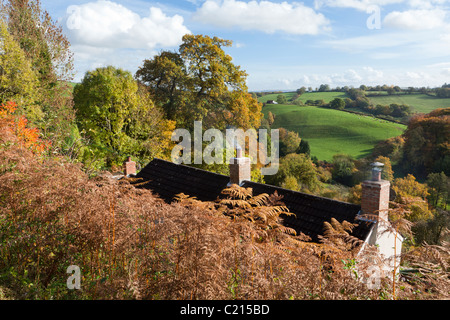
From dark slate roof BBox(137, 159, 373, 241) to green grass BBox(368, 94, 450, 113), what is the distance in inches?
2785

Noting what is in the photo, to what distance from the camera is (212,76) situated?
973 inches

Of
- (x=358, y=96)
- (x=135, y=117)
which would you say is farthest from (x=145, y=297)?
(x=358, y=96)

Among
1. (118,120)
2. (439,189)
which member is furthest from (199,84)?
(439,189)

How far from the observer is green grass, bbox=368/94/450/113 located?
6869 centimetres

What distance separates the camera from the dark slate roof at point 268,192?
27.8ft

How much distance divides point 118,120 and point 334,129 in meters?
58.0

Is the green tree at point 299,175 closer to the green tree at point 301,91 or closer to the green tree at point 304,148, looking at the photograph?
the green tree at point 304,148

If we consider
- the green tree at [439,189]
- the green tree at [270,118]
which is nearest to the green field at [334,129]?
the green tree at [270,118]

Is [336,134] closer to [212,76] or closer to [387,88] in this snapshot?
[387,88]

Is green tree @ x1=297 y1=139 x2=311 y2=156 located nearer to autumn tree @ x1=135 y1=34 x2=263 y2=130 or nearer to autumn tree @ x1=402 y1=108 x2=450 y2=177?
autumn tree @ x1=402 y1=108 x2=450 y2=177

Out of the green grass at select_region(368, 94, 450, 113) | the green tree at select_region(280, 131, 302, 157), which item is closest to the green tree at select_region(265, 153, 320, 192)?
the green tree at select_region(280, 131, 302, 157)

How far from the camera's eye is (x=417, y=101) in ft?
243
